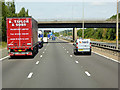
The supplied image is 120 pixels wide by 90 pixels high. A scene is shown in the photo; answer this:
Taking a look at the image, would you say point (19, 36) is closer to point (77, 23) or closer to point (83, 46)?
point (83, 46)

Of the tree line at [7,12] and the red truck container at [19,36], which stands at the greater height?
the tree line at [7,12]

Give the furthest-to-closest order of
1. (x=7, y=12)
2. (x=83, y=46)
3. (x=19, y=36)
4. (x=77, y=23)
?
(x=77, y=23) → (x=7, y=12) → (x=83, y=46) → (x=19, y=36)

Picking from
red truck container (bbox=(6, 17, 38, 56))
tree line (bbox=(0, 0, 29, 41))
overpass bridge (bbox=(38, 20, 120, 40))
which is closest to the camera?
red truck container (bbox=(6, 17, 38, 56))

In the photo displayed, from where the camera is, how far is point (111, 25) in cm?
6175

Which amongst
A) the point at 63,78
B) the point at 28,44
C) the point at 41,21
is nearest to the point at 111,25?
the point at 41,21

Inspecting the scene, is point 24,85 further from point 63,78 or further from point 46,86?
point 63,78

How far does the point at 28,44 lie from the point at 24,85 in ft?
34.9

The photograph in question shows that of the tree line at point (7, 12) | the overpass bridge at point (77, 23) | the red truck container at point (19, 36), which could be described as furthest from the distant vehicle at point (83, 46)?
the overpass bridge at point (77, 23)

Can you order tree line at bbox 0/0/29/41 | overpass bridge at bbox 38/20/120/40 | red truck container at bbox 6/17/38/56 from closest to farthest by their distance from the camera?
red truck container at bbox 6/17/38/56, tree line at bbox 0/0/29/41, overpass bridge at bbox 38/20/120/40

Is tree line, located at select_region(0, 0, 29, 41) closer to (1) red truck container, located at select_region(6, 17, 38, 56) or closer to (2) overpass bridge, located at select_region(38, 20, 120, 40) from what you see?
(2) overpass bridge, located at select_region(38, 20, 120, 40)

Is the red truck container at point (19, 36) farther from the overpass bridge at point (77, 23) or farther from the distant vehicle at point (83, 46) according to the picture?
the overpass bridge at point (77, 23)

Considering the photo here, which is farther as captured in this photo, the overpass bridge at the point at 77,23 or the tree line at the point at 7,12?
the overpass bridge at the point at 77,23

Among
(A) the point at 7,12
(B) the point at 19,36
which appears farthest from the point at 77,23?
(B) the point at 19,36

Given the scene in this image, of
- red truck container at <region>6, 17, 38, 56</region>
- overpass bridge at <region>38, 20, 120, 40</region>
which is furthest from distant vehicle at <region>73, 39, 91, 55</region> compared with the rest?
overpass bridge at <region>38, 20, 120, 40</region>
